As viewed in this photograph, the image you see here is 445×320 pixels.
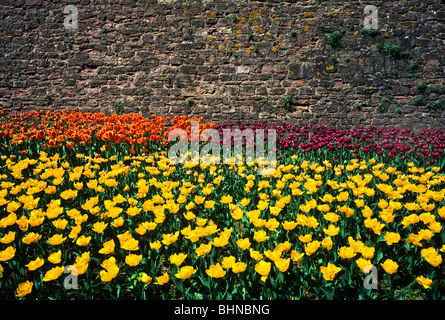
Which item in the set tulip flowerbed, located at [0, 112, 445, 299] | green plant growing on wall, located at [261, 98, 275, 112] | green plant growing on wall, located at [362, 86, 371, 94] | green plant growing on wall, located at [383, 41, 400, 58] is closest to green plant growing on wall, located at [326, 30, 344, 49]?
green plant growing on wall, located at [383, 41, 400, 58]

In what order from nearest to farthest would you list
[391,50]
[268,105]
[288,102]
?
[391,50] → [288,102] → [268,105]

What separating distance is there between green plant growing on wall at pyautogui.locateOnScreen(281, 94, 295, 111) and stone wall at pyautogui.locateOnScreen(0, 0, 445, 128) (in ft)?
0.09

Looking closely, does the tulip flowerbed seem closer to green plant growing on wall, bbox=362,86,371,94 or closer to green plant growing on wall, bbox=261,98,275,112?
green plant growing on wall, bbox=261,98,275,112

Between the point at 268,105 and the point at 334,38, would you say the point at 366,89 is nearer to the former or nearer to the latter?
the point at 334,38

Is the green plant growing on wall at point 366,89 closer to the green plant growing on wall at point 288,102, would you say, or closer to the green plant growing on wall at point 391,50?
the green plant growing on wall at point 391,50

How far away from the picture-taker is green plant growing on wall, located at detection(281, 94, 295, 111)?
7613mm

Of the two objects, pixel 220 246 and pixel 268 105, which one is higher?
pixel 268 105

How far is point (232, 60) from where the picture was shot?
25.2ft

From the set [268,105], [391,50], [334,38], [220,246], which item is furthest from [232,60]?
[220,246]

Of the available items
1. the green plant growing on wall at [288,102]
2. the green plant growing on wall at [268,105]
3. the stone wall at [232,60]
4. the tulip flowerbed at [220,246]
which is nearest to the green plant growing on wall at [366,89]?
the stone wall at [232,60]

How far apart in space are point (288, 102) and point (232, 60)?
6.44ft

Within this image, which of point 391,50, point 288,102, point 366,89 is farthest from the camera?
point 288,102

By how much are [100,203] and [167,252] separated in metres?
1.18

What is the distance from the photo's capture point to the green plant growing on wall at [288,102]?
7.61 m
